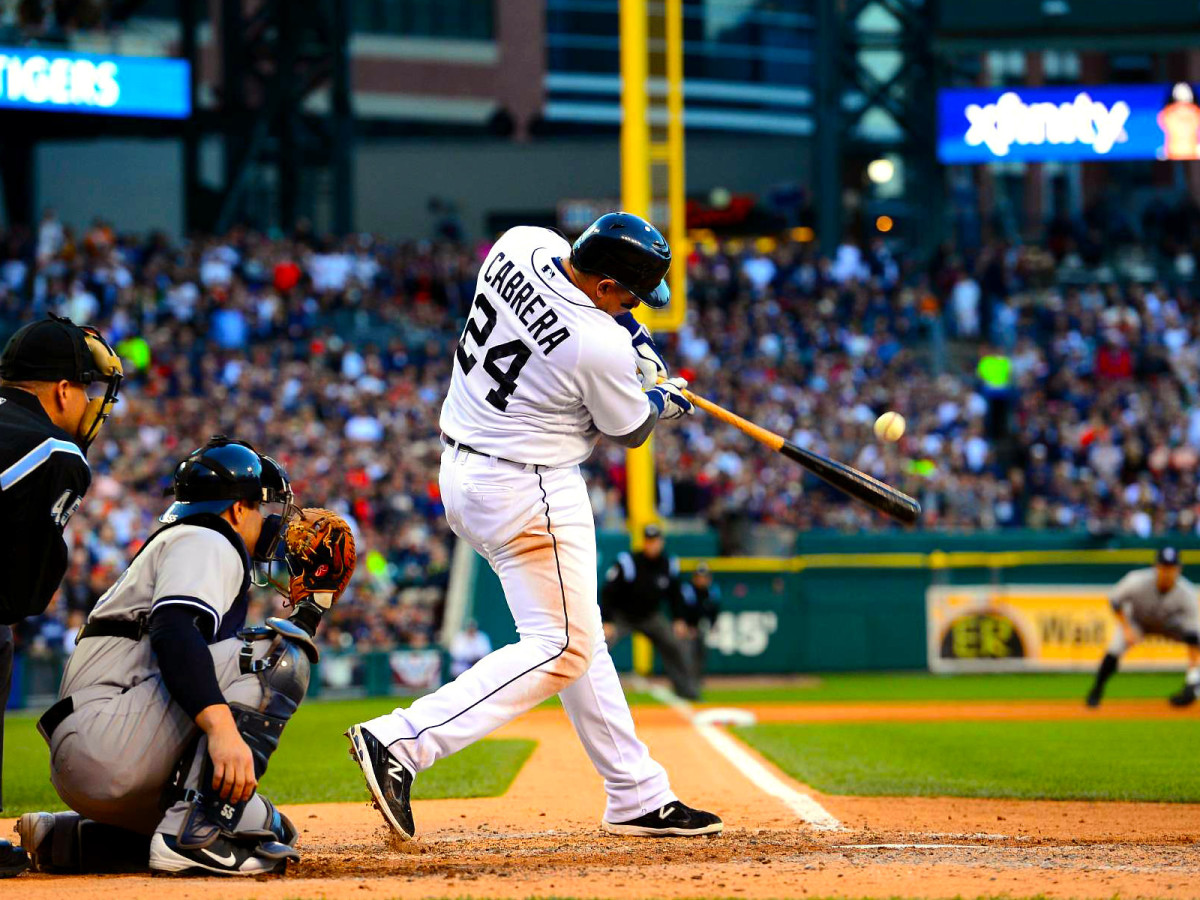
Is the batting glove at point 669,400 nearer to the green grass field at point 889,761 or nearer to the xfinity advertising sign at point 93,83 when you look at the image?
the green grass field at point 889,761

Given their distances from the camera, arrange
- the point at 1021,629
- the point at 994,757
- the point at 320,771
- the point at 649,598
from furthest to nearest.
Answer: the point at 1021,629 → the point at 649,598 → the point at 994,757 → the point at 320,771

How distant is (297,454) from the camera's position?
758 inches

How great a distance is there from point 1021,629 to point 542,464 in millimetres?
15436

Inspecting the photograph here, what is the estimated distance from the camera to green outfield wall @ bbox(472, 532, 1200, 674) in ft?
62.8

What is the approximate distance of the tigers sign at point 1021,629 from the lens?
1936 cm

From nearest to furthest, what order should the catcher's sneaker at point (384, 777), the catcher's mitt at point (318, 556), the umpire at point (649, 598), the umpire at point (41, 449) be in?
the umpire at point (41, 449)
the catcher's mitt at point (318, 556)
the catcher's sneaker at point (384, 777)
the umpire at point (649, 598)

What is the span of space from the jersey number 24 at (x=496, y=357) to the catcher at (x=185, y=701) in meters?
0.85

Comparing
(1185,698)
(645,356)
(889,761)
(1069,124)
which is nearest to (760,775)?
(889,761)

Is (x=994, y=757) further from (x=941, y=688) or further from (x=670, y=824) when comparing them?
(x=941, y=688)

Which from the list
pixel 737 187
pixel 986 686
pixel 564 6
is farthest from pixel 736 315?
pixel 564 6

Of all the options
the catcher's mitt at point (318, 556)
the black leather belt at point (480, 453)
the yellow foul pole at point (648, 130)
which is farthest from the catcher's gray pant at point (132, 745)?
the yellow foul pole at point (648, 130)

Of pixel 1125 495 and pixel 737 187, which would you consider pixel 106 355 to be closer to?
pixel 1125 495

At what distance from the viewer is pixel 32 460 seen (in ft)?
14.5

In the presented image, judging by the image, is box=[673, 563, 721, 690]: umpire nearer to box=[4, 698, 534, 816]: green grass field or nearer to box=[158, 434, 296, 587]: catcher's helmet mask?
box=[4, 698, 534, 816]: green grass field
